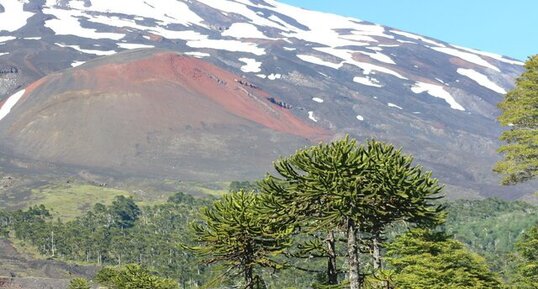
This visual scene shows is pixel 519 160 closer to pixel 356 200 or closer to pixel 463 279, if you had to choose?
pixel 463 279

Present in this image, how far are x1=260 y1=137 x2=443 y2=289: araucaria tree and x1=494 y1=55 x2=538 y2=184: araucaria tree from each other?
29.3 ft

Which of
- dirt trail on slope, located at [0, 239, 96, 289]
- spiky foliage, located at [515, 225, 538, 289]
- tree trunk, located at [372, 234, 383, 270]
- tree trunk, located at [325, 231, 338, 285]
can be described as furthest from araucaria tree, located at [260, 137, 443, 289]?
dirt trail on slope, located at [0, 239, 96, 289]

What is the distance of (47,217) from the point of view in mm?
185000

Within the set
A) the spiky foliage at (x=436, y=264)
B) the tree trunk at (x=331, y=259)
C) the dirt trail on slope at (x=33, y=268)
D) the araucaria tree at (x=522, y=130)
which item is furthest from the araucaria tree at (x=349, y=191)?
the dirt trail on slope at (x=33, y=268)

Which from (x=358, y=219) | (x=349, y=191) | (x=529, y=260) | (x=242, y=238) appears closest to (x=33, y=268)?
(x=529, y=260)

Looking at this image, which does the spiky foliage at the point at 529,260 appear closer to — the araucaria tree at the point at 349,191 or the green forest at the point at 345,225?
the green forest at the point at 345,225

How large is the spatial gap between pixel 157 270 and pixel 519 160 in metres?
111

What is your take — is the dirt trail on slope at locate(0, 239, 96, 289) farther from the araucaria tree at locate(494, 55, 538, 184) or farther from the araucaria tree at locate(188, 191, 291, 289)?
the araucaria tree at locate(494, 55, 538, 184)

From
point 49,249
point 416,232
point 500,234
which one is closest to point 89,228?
point 49,249

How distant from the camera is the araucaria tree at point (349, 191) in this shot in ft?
109

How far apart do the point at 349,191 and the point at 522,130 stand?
1581 centimetres

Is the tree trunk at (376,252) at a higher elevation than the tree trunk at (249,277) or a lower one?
higher

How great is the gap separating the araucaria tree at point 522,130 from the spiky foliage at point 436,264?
545 centimetres

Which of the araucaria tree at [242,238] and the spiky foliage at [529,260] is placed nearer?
the araucaria tree at [242,238]
